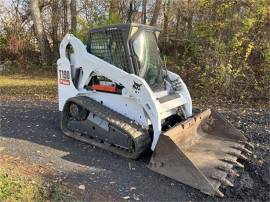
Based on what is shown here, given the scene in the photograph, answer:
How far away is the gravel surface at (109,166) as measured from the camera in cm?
493

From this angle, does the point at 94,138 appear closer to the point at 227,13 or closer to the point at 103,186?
the point at 103,186

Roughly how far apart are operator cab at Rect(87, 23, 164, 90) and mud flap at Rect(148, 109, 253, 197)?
0.99 metres

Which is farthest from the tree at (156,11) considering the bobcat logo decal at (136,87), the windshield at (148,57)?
the bobcat logo decal at (136,87)

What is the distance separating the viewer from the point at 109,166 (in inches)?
225

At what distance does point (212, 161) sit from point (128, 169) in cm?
117

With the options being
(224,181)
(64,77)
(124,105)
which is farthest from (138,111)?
(64,77)

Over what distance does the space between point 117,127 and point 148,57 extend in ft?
4.21

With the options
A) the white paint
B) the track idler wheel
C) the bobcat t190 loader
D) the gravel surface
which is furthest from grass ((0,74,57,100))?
the bobcat t190 loader

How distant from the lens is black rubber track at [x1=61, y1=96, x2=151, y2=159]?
577 centimetres

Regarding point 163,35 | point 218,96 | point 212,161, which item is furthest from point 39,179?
point 163,35

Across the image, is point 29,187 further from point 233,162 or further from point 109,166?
point 233,162

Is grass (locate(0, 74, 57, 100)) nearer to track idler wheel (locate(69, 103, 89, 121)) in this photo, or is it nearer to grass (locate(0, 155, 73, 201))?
track idler wheel (locate(69, 103, 89, 121))

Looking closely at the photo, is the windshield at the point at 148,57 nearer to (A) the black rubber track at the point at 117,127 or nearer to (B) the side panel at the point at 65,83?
(A) the black rubber track at the point at 117,127

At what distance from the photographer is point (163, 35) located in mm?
15258
